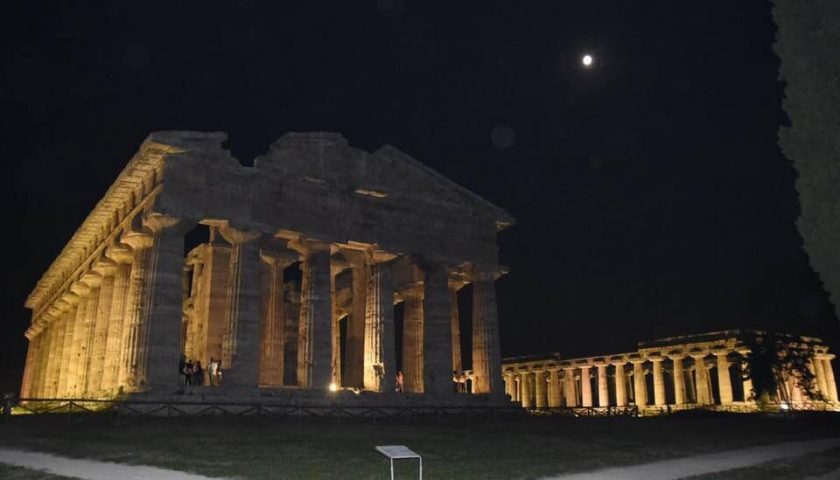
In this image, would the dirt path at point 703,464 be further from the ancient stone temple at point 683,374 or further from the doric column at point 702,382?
the doric column at point 702,382

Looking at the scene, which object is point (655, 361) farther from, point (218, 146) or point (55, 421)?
point (55, 421)

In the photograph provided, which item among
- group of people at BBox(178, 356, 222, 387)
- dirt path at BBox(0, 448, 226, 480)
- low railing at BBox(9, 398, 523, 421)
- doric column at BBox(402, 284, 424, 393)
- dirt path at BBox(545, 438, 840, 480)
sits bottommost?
dirt path at BBox(545, 438, 840, 480)

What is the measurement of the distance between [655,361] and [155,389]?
141 feet

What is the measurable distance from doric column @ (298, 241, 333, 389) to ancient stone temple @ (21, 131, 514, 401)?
2.7 inches

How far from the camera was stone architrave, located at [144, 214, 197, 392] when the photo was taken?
29219 millimetres

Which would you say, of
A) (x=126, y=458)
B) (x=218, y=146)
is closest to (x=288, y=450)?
(x=126, y=458)

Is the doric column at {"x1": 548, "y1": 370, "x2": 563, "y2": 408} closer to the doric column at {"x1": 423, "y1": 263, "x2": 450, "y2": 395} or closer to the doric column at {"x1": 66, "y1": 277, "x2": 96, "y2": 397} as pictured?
the doric column at {"x1": 423, "y1": 263, "x2": 450, "y2": 395}

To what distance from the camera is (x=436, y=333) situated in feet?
125

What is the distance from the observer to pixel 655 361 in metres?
58.5

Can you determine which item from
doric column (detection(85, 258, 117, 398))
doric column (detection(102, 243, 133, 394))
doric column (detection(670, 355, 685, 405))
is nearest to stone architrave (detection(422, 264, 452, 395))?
doric column (detection(102, 243, 133, 394))

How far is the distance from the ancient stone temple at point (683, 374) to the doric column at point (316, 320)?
20078mm

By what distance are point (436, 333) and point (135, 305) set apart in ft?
50.5

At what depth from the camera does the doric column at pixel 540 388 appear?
222ft

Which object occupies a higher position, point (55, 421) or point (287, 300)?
point (287, 300)
